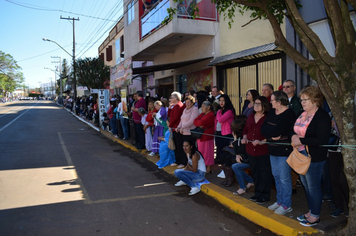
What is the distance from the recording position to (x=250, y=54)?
9953 millimetres

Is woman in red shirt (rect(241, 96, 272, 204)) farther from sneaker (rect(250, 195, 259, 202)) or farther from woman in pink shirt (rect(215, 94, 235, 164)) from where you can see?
woman in pink shirt (rect(215, 94, 235, 164))

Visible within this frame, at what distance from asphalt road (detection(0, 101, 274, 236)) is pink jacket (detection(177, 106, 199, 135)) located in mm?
1272

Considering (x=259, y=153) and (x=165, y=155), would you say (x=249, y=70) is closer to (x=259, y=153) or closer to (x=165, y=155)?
(x=165, y=155)

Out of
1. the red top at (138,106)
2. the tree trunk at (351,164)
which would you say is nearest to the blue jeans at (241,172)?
the tree trunk at (351,164)

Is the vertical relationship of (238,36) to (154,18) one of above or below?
below

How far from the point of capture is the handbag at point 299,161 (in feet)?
12.4

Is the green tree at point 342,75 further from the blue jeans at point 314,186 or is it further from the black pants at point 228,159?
the black pants at point 228,159

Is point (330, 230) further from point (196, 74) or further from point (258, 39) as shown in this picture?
point (196, 74)

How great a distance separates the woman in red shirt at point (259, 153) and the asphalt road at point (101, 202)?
2.03ft

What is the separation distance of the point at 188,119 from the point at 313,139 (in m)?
3.67

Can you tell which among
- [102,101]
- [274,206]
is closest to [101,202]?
[274,206]

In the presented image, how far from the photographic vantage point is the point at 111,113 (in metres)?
13.7

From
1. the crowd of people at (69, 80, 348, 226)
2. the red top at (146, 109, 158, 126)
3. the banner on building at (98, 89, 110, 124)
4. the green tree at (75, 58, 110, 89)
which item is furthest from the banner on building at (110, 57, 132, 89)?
the green tree at (75, 58, 110, 89)

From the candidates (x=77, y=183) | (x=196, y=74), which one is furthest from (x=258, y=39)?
(x=77, y=183)
